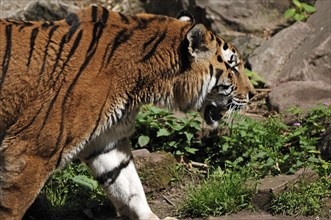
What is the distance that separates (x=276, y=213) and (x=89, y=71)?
1857 millimetres

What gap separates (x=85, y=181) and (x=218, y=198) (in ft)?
3.70

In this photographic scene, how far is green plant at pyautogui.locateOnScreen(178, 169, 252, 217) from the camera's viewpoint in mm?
5973

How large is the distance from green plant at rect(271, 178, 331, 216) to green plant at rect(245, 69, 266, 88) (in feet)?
8.09

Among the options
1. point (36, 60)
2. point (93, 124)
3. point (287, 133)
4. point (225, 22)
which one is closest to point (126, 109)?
point (93, 124)

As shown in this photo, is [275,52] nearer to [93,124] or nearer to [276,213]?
[276,213]

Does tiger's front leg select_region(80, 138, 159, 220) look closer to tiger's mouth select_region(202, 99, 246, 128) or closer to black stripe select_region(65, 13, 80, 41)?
tiger's mouth select_region(202, 99, 246, 128)

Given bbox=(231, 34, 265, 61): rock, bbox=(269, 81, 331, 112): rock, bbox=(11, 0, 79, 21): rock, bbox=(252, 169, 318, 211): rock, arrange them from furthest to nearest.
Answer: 1. bbox=(231, 34, 265, 61): rock
2. bbox=(11, 0, 79, 21): rock
3. bbox=(269, 81, 331, 112): rock
4. bbox=(252, 169, 318, 211): rock

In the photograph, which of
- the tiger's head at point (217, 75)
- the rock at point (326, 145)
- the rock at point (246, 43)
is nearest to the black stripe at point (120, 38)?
the tiger's head at point (217, 75)

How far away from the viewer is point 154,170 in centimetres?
655

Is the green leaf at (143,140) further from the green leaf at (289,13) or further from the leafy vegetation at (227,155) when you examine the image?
the green leaf at (289,13)

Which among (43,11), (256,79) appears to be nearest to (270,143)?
(256,79)

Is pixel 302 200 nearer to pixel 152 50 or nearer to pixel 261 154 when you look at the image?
pixel 261 154

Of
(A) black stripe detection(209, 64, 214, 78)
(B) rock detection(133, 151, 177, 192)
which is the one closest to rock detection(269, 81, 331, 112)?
(B) rock detection(133, 151, 177, 192)

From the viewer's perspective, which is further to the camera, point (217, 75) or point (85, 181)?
point (85, 181)
